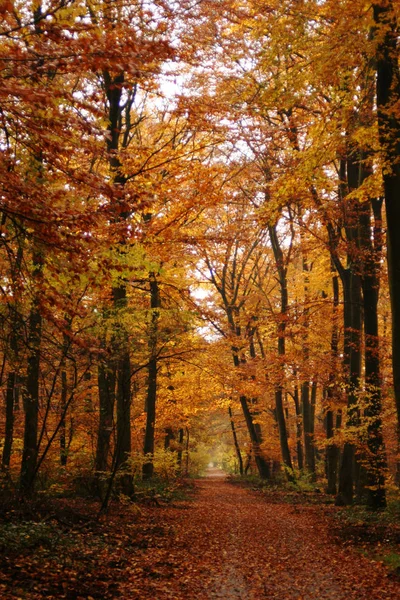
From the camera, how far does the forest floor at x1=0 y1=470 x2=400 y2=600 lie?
5.71m

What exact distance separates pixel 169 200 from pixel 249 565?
344 inches

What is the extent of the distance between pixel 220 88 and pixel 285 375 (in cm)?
1055

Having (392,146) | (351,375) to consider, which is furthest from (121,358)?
(351,375)

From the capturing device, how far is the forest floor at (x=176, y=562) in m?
5.71

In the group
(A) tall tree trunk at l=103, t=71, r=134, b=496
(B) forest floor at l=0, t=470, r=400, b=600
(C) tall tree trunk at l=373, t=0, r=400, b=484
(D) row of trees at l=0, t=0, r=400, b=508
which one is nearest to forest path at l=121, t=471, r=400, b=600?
(B) forest floor at l=0, t=470, r=400, b=600

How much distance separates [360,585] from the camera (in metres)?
6.50

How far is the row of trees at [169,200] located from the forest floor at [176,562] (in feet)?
5.49

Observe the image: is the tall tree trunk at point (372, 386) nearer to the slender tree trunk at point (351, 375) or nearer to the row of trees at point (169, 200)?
the row of trees at point (169, 200)

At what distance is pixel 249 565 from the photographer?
7.66m

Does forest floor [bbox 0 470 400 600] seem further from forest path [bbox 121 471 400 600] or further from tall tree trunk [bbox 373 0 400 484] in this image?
tall tree trunk [bbox 373 0 400 484]

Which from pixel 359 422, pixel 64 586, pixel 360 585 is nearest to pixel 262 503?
pixel 359 422

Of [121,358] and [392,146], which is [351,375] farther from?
[392,146]

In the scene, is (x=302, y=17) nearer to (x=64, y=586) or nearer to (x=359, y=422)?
(x=64, y=586)

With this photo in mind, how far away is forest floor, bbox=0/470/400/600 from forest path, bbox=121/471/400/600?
1cm
